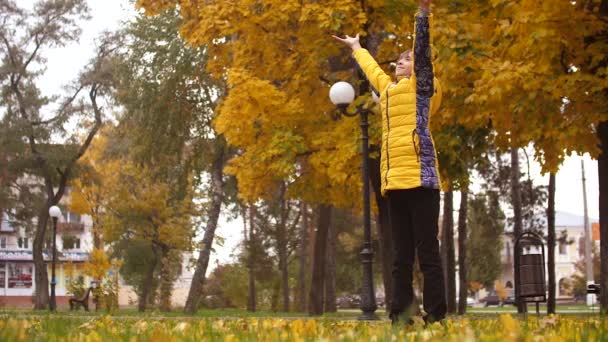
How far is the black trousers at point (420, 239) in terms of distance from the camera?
654 centimetres

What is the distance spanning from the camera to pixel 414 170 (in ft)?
21.3

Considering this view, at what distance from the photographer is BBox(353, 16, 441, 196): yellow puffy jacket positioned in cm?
651

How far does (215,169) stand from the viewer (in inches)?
1199

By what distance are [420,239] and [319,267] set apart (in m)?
19.4

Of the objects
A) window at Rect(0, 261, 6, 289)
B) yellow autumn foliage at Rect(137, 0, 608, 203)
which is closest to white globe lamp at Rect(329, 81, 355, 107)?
yellow autumn foliage at Rect(137, 0, 608, 203)

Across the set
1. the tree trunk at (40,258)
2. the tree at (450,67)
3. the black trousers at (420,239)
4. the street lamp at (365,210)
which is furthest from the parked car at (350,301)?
the black trousers at (420,239)

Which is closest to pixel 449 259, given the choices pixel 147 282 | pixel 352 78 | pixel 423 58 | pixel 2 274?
pixel 352 78

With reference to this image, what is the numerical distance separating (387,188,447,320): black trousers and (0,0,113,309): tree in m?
31.2

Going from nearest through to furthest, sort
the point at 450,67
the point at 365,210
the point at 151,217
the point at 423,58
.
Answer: the point at 423,58
the point at 450,67
the point at 365,210
the point at 151,217

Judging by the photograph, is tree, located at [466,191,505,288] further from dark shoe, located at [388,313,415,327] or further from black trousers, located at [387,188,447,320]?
dark shoe, located at [388,313,415,327]

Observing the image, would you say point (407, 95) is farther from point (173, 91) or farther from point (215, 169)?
point (215, 169)

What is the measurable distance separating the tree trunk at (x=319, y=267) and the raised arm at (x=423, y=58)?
61.0ft

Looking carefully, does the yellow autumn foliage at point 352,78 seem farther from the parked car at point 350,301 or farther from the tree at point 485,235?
the parked car at point 350,301

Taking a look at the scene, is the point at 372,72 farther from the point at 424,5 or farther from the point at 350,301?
the point at 350,301
